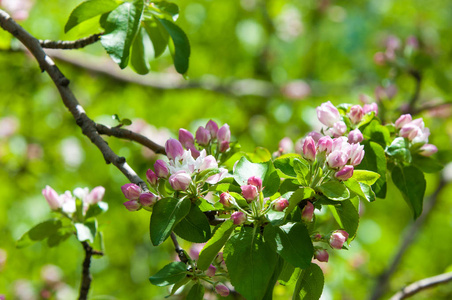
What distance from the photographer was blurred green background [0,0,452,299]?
325cm

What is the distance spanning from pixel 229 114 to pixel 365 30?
1468mm

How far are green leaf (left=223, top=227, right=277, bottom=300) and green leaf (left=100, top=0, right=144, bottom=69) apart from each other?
1.82 ft

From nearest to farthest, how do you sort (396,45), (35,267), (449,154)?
(449,154) < (396,45) < (35,267)

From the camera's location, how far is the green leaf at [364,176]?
109 centimetres

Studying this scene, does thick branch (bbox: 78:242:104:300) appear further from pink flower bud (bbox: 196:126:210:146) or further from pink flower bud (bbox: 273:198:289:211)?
pink flower bud (bbox: 273:198:289:211)

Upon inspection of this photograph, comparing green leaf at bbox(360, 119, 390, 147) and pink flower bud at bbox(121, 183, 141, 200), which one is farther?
green leaf at bbox(360, 119, 390, 147)

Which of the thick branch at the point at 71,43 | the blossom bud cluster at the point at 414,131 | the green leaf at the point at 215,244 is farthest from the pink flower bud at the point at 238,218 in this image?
the thick branch at the point at 71,43

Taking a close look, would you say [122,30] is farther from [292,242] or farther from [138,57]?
[292,242]

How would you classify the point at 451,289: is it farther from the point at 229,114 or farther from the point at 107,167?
the point at 107,167

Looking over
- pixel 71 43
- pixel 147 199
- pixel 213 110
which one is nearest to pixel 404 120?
pixel 147 199

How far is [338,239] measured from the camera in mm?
1111

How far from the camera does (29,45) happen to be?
144 cm

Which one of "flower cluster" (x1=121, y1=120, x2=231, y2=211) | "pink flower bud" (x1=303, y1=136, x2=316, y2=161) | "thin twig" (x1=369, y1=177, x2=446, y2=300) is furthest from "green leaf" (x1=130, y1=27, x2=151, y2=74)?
"thin twig" (x1=369, y1=177, x2=446, y2=300)

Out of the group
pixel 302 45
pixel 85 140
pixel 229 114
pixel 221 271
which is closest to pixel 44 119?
pixel 85 140
